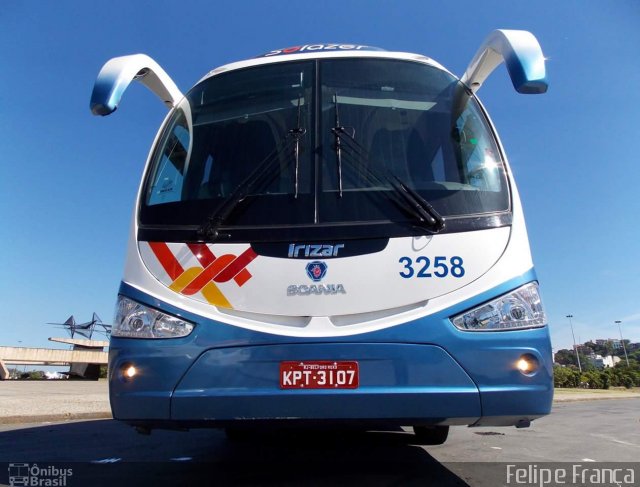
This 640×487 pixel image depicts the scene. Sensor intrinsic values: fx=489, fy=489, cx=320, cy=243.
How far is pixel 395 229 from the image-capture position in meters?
2.73

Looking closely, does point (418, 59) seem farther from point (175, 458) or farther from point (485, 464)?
point (175, 458)

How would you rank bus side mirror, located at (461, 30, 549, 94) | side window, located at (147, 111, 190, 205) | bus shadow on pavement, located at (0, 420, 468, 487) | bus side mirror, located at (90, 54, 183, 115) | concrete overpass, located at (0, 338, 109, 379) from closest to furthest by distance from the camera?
bus side mirror, located at (461, 30, 549, 94)
bus side mirror, located at (90, 54, 183, 115)
side window, located at (147, 111, 190, 205)
bus shadow on pavement, located at (0, 420, 468, 487)
concrete overpass, located at (0, 338, 109, 379)

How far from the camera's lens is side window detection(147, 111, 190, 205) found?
3166mm

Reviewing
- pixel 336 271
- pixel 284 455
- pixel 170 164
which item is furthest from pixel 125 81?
pixel 284 455

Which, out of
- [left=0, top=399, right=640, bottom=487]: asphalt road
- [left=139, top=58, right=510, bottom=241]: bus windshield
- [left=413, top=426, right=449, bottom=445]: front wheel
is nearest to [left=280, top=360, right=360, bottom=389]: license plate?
[left=139, top=58, right=510, bottom=241]: bus windshield

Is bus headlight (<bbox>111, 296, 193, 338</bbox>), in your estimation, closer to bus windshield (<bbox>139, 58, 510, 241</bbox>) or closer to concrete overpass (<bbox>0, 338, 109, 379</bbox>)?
bus windshield (<bbox>139, 58, 510, 241</bbox>)

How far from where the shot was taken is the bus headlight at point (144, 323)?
105 inches

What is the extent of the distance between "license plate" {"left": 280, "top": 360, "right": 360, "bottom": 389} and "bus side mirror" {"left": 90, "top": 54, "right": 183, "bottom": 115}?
1958 millimetres

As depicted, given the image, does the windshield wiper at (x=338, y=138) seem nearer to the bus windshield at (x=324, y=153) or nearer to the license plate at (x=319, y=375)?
the bus windshield at (x=324, y=153)

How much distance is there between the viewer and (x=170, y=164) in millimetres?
3340

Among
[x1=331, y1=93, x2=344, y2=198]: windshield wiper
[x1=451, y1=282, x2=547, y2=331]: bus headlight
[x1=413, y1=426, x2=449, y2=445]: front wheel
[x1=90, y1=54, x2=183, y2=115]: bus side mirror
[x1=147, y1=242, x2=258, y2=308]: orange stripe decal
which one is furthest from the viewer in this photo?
[x1=413, y1=426, x2=449, y2=445]: front wheel

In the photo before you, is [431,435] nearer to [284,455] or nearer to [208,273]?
[284,455]

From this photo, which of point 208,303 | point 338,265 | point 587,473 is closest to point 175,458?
point 208,303

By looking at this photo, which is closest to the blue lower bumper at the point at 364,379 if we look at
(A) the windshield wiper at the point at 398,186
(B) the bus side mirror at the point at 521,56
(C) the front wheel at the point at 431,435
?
(A) the windshield wiper at the point at 398,186
